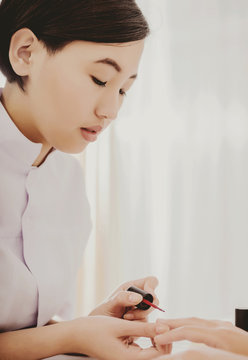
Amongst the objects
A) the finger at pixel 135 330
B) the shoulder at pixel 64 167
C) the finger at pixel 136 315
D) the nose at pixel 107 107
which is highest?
the nose at pixel 107 107

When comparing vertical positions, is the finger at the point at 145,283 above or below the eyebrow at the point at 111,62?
below

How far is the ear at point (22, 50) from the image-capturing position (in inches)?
33.6

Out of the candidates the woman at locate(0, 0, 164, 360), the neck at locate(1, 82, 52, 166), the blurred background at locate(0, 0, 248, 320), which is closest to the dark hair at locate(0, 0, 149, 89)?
the woman at locate(0, 0, 164, 360)

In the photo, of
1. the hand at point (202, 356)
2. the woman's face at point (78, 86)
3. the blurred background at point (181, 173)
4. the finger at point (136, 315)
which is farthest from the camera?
the blurred background at point (181, 173)

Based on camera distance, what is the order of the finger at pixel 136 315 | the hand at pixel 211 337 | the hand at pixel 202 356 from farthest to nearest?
the finger at pixel 136 315 < the hand at pixel 211 337 < the hand at pixel 202 356

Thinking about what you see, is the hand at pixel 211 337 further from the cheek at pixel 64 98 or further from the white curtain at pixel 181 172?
the white curtain at pixel 181 172

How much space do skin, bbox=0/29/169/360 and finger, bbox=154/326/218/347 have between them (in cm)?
4

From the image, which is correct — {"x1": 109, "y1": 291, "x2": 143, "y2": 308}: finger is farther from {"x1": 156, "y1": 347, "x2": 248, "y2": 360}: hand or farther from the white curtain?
the white curtain

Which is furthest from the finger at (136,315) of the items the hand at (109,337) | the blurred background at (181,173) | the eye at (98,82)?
the blurred background at (181,173)

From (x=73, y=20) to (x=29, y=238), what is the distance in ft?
1.40

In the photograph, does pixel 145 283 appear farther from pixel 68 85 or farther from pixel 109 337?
pixel 68 85

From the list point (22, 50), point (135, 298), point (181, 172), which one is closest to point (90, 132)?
point (22, 50)

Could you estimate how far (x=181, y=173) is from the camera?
2.74m

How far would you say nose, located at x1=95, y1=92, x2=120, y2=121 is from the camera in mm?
878
